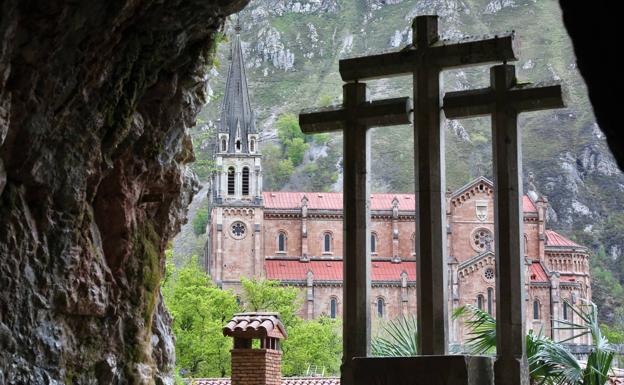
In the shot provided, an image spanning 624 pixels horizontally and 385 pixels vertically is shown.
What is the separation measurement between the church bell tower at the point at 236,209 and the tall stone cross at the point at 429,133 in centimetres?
6672

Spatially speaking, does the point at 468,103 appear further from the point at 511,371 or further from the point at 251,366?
the point at 251,366

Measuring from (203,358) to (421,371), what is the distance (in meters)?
43.8

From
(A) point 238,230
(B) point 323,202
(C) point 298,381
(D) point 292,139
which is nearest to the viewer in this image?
(C) point 298,381

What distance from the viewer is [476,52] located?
737 cm

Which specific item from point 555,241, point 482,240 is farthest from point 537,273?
point 555,241

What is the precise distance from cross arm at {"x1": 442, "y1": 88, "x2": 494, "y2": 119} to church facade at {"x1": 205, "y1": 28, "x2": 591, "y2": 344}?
64950 millimetres

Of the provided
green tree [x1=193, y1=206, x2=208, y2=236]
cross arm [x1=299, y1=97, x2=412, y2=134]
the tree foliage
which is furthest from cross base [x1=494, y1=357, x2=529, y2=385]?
green tree [x1=193, y1=206, x2=208, y2=236]

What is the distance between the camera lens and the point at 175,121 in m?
8.49

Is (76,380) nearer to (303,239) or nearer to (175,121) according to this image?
(175,121)

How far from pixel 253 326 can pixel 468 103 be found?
5398 mm

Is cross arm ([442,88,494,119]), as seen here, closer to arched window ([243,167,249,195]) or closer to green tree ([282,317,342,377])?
green tree ([282,317,342,377])

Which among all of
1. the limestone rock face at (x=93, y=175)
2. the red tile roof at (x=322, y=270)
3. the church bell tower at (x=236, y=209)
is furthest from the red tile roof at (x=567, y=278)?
the limestone rock face at (x=93, y=175)

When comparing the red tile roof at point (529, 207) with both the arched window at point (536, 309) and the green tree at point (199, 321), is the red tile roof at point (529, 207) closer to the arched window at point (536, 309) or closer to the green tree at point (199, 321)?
the arched window at point (536, 309)

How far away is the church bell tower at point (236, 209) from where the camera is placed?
248ft
